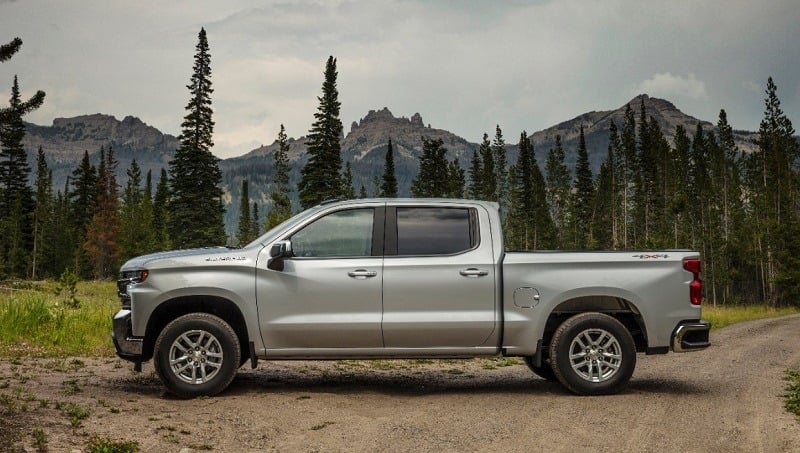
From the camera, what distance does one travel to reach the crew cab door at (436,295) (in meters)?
7.93

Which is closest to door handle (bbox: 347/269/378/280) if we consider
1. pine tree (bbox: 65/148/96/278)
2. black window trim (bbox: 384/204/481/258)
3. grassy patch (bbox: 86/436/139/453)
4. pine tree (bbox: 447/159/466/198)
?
black window trim (bbox: 384/204/481/258)

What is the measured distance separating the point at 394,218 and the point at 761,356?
26.4 ft

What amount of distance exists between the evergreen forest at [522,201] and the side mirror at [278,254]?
161 feet

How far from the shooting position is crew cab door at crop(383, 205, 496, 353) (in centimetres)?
793

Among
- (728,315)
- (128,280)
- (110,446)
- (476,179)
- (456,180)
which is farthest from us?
(476,179)

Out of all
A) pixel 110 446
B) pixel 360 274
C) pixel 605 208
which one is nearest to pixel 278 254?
pixel 360 274

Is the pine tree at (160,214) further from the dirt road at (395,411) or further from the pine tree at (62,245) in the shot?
the dirt road at (395,411)

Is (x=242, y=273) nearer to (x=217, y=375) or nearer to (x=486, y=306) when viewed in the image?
(x=217, y=375)

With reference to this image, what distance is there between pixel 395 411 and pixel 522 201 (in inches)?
3718

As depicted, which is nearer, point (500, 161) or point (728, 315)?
point (728, 315)

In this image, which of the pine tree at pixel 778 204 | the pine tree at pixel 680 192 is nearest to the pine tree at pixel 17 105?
the pine tree at pixel 778 204

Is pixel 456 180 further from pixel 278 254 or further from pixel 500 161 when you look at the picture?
pixel 278 254

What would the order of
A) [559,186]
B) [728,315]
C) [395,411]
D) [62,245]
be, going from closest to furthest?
[395,411] → [728,315] → [62,245] → [559,186]

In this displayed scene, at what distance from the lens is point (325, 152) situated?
5816cm
